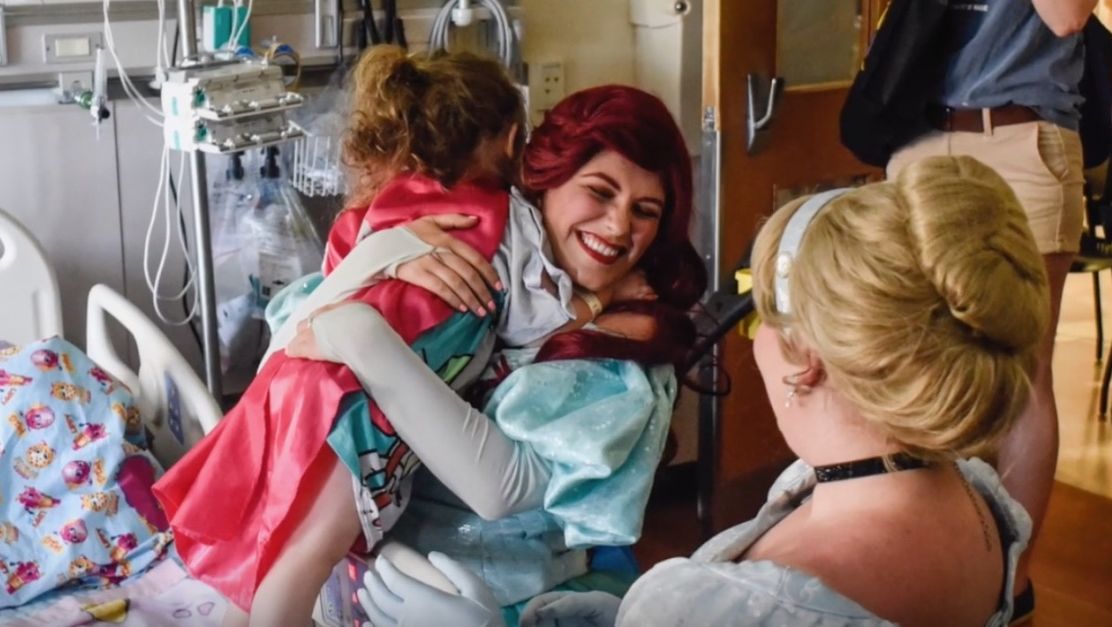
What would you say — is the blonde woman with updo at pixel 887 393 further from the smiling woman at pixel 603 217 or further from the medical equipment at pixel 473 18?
the medical equipment at pixel 473 18

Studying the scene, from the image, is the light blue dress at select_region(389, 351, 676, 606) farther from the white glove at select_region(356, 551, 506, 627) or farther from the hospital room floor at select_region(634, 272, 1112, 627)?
the hospital room floor at select_region(634, 272, 1112, 627)

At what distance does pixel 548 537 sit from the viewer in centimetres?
168

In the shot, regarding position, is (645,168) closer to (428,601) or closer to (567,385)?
(567,385)

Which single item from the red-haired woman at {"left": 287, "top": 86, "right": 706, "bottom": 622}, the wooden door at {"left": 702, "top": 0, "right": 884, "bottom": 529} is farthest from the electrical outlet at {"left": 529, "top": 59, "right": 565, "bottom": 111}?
the red-haired woman at {"left": 287, "top": 86, "right": 706, "bottom": 622}

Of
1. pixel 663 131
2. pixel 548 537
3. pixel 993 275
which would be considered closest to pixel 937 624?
pixel 993 275

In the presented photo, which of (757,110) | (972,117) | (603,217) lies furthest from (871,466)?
(757,110)

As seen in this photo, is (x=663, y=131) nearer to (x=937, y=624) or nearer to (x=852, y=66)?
(x=937, y=624)

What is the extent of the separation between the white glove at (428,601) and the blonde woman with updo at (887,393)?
0.17 metres

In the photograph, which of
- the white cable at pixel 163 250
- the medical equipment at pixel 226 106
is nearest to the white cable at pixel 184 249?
the white cable at pixel 163 250

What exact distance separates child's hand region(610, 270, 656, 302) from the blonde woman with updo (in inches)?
18.9

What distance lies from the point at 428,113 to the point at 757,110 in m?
1.16

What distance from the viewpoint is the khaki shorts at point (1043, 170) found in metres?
2.26

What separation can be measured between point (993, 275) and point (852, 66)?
2055 millimetres

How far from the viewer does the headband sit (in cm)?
114
